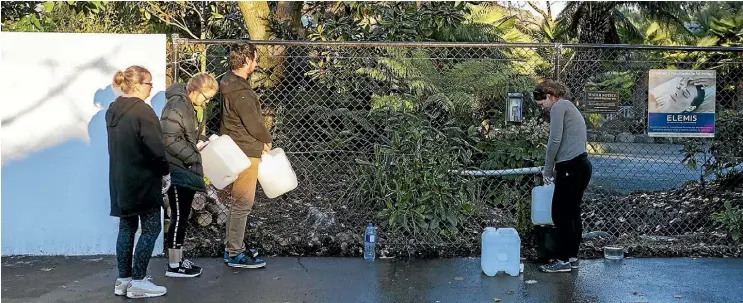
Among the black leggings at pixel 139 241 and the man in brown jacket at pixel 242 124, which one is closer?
the black leggings at pixel 139 241

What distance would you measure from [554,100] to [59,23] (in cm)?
707

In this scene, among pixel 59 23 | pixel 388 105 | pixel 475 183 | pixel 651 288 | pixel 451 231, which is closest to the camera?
pixel 651 288

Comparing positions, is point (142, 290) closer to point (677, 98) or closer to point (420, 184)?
point (420, 184)

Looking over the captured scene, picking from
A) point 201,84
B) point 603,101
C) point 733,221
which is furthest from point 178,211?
point 733,221

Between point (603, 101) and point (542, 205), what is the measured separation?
4.42 ft

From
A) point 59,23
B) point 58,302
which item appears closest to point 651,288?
point 58,302

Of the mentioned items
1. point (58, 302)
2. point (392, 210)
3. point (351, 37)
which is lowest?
point (58, 302)

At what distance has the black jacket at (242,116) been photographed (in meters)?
5.67

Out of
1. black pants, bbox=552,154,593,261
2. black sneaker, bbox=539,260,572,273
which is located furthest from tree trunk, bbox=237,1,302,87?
black sneaker, bbox=539,260,572,273

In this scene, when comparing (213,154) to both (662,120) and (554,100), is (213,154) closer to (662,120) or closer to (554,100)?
(554,100)

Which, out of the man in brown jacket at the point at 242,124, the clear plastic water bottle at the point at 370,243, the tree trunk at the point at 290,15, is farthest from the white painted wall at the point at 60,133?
the tree trunk at the point at 290,15

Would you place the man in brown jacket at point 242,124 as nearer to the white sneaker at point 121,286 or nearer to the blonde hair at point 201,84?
the blonde hair at point 201,84

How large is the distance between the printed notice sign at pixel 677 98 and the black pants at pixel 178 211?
13.8 feet

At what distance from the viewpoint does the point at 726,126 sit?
7.51m
